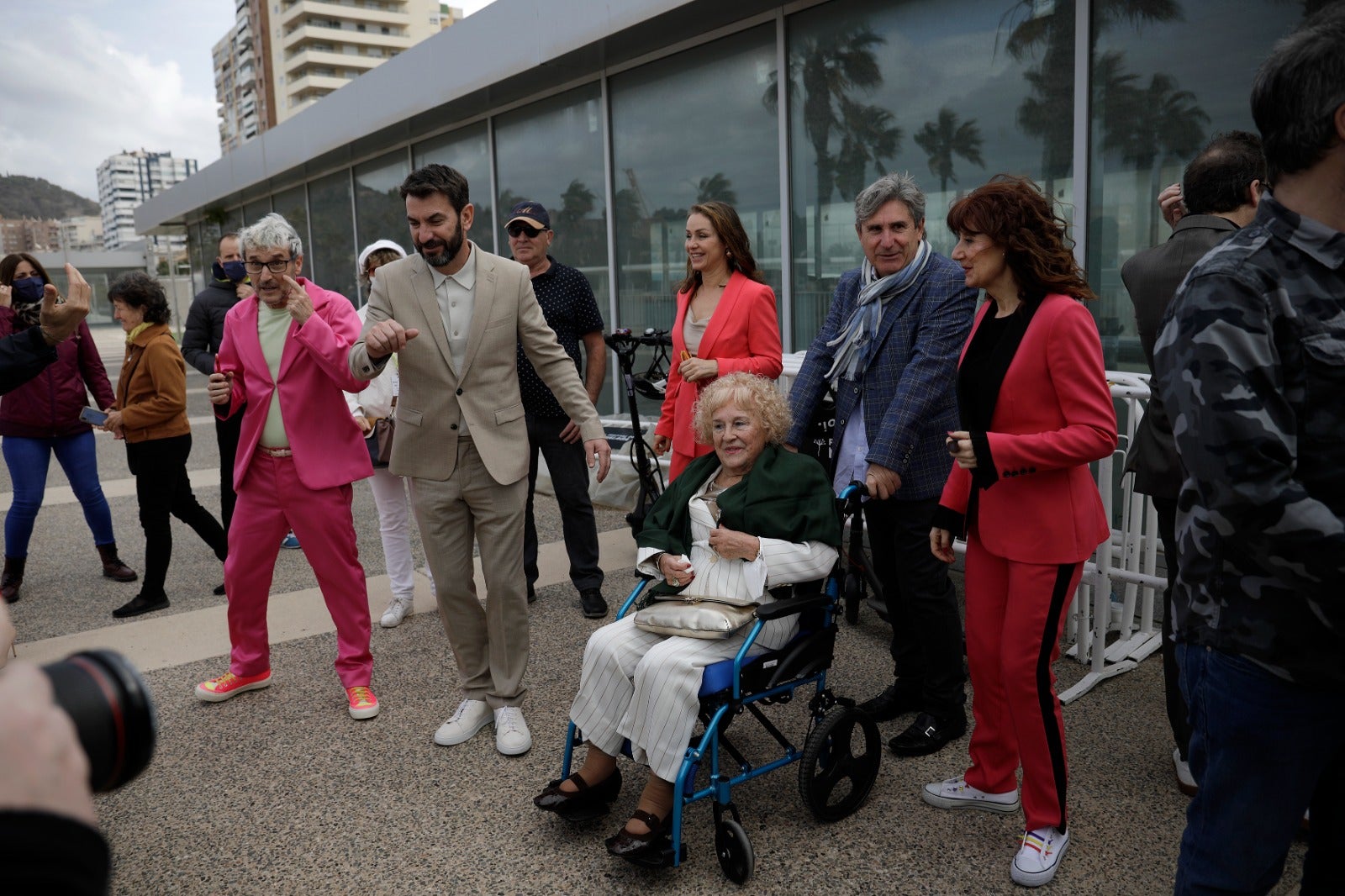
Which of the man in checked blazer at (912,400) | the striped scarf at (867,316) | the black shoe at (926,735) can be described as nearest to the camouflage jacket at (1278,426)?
the man in checked blazer at (912,400)

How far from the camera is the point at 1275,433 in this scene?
1460 mm

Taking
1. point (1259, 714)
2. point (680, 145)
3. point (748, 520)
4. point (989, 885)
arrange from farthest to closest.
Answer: point (680, 145), point (748, 520), point (989, 885), point (1259, 714)

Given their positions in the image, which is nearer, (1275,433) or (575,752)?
(1275,433)

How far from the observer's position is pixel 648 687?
2787 millimetres

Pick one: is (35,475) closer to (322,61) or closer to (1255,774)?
(1255,774)

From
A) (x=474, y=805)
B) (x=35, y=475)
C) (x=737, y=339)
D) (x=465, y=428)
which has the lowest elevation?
(x=474, y=805)

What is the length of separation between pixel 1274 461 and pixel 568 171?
883 centimetres

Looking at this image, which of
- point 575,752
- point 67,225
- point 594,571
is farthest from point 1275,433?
point 67,225

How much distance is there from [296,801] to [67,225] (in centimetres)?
19576

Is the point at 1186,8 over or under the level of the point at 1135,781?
over

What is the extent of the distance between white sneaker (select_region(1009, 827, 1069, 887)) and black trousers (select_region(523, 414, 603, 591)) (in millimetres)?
2953

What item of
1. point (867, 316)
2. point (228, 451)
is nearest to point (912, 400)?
point (867, 316)

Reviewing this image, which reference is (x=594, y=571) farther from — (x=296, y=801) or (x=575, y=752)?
(x=296, y=801)

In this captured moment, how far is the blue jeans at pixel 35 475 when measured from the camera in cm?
571
